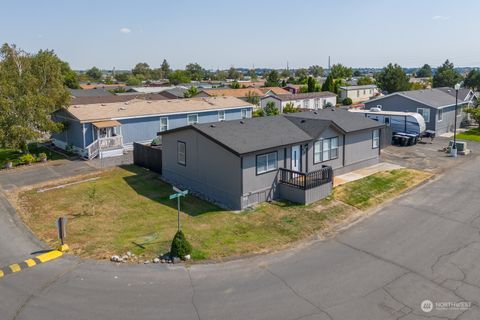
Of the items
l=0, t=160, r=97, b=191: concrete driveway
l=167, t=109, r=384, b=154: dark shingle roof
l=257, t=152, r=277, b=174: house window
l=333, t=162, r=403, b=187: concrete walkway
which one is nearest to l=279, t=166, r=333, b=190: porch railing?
l=257, t=152, r=277, b=174: house window

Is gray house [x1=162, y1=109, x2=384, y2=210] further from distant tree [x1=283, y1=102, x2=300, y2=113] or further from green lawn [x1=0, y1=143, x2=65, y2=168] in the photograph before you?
distant tree [x1=283, y1=102, x2=300, y2=113]

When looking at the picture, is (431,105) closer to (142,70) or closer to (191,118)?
(191,118)

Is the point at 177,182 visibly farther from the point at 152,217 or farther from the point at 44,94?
the point at 44,94

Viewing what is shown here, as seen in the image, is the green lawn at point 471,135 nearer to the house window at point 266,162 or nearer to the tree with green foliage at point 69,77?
the house window at point 266,162

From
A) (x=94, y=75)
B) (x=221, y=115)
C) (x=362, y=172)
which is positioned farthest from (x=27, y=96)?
(x=94, y=75)

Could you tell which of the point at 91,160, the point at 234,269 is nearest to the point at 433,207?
the point at 234,269

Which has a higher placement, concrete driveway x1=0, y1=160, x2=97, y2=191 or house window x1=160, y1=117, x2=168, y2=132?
house window x1=160, y1=117, x2=168, y2=132

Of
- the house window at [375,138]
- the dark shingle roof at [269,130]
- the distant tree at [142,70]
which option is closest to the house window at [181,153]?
the dark shingle roof at [269,130]
